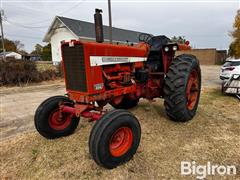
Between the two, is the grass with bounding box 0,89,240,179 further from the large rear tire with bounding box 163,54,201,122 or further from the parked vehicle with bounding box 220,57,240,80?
the parked vehicle with bounding box 220,57,240,80

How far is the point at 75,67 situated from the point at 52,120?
3.77 feet

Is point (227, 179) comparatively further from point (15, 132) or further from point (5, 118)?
point (5, 118)

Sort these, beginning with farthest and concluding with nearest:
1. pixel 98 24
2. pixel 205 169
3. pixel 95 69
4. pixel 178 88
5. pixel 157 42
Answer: pixel 157 42, pixel 178 88, pixel 98 24, pixel 95 69, pixel 205 169

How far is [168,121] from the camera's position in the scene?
13.9ft

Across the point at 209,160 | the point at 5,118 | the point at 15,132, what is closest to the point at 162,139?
the point at 209,160

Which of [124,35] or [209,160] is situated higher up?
[124,35]

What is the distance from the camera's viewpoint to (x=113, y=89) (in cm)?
326

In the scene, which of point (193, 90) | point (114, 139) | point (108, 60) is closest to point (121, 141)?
point (114, 139)

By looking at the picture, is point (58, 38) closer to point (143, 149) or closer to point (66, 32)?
point (66, 32)

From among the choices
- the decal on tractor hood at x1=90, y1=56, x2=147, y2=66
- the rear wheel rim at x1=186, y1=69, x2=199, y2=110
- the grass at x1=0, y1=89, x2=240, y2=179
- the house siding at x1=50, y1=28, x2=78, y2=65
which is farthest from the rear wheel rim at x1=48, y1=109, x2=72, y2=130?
the house siding at x1=50, y1=28, x2=78, y2=65

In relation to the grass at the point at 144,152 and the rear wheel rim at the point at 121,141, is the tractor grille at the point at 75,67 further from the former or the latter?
the grass at the point at 144,152

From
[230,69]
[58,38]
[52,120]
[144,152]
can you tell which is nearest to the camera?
[144,152]

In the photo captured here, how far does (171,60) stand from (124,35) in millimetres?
23595

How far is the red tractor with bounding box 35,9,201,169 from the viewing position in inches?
102
